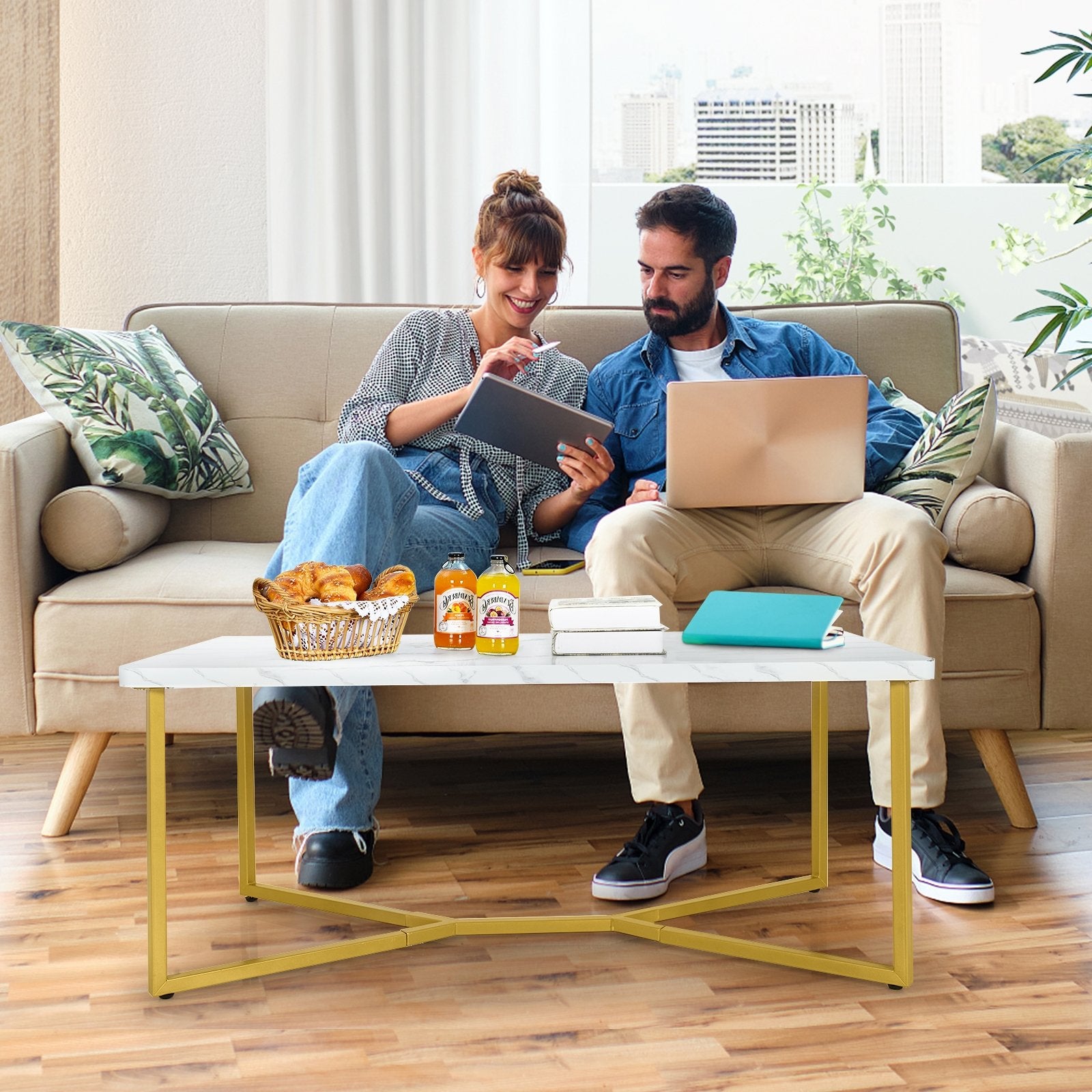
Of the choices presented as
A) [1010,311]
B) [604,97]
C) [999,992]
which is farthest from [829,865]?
[1010,311]

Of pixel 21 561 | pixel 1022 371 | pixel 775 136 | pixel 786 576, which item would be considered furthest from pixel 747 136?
pixel 21 561

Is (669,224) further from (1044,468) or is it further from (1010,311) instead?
(1010,311)

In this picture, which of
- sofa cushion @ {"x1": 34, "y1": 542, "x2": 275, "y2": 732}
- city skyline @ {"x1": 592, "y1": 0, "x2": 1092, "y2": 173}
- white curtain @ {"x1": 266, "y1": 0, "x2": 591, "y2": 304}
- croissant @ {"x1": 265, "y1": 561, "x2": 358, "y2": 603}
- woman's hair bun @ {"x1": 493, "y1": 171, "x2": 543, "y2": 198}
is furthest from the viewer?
city skyline @ {"x1": 592, "y1": 0, "x2": 1092, "y2": 173}

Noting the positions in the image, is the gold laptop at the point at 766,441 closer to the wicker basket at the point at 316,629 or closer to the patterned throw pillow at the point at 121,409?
the wicker basket at the point at 316,629

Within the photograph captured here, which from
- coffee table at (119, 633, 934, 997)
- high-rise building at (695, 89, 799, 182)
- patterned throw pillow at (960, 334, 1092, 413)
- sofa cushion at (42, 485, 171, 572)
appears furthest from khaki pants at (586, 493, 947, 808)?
high-rise building at (695, 89, 799, 182)

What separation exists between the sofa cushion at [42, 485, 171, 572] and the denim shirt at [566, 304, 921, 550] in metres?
0.76

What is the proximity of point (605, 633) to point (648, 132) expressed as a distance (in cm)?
323

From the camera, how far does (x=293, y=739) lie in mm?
1405

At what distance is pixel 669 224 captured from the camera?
7.35 ft

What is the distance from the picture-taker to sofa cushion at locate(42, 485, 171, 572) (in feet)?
6.62

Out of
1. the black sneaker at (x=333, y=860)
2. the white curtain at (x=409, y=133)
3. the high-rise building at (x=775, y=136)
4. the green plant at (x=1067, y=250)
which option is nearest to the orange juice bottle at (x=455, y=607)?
the black sneaker at (x=333, y=860)

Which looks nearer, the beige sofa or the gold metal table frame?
the gold metal table frame

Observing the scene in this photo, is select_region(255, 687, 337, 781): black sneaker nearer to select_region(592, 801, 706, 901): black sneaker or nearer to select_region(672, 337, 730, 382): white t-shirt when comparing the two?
select_region(592, 801, 706, 901): black sneaker

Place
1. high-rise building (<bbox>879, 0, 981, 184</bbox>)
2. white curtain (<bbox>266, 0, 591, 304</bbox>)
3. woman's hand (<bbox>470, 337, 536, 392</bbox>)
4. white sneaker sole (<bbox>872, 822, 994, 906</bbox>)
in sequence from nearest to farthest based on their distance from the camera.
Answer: white sneaker sole (<bbox>872, 822, 994, 906</bbox>)
woman's hand (<bbox>470, 337, 536, 392</bbox>)
white curtain (<bbox>266, 0, 591, 304</bbox>)
high-rise building (<bbox>879, 0, 981, 184</bbox>)
